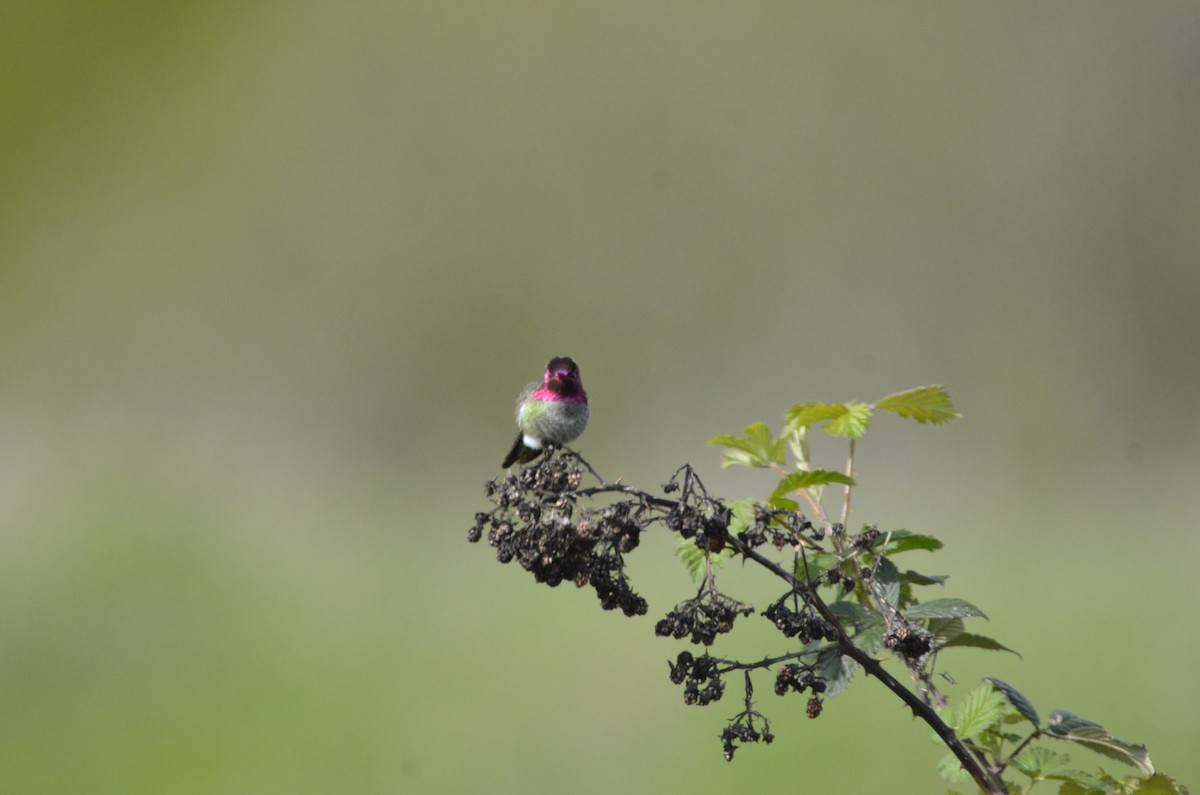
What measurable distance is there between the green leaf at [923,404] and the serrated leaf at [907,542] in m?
0.19

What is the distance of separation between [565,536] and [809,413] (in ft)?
1.12

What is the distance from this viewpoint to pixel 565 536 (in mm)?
790

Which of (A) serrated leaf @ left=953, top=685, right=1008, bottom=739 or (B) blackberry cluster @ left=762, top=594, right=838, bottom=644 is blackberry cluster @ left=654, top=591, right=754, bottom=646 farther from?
(A) serrated leaf @ left=953, top=685, right=1008, bottom=739

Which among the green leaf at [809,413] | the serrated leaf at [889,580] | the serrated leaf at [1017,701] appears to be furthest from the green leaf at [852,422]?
the serrated leaf at [1017,701]

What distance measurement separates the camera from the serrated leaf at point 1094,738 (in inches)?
32.7

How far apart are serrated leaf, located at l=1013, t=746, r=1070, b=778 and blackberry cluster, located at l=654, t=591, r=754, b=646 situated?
0.24m

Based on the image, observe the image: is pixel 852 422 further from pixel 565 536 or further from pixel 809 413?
pixel 565 536

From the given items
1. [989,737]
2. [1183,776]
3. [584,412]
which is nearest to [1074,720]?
[989,737]

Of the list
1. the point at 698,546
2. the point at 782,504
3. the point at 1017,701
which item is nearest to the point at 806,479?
the point at 782,504

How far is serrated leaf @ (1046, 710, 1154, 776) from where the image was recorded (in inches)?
32.7

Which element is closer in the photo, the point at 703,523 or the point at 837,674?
the point at 703,523

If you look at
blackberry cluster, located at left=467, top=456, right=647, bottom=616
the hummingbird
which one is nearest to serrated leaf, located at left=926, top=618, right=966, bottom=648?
blackberry cluster, located at left=467, top=456, right=647, bottom=616

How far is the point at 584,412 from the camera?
173 cm

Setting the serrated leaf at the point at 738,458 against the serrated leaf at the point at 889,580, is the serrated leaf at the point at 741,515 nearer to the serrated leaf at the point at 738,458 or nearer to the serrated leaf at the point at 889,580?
the serrated leaf at the point at 889,580
